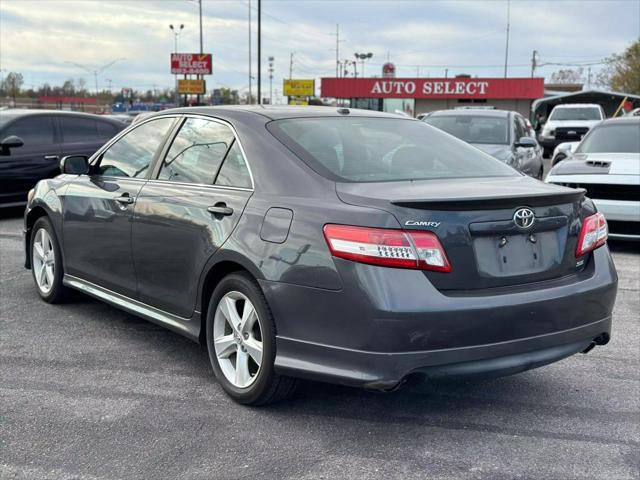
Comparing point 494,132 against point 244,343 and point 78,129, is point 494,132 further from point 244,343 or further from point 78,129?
point 244,343

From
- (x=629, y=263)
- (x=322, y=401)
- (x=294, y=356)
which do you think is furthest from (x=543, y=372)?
(x=629, y=263)

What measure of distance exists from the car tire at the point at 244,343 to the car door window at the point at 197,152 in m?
0.71

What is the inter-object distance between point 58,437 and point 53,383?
0.76 meters

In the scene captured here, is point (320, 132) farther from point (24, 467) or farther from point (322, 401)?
point (24, 467)

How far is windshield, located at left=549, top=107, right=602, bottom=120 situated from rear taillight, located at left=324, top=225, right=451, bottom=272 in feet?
78.2

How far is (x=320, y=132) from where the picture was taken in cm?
412

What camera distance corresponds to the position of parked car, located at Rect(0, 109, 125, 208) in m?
10.6

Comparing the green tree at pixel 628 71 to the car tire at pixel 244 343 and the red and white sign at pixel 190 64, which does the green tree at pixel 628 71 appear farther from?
the car tire at pixel 244 343

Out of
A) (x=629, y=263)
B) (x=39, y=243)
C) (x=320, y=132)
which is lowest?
(x=629, y=263)

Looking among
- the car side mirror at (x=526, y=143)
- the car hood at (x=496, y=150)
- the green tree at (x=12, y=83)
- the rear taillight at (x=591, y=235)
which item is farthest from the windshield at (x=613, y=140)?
the green tree at (x=12, y=83)

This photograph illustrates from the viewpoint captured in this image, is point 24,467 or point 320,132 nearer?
point 24,467

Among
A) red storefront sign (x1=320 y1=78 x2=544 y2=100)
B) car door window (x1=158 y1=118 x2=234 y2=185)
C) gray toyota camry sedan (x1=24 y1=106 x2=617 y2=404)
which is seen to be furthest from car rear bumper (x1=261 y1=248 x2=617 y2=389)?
red storefront sign (x1=320 y1=78 x2=544 y2=100)

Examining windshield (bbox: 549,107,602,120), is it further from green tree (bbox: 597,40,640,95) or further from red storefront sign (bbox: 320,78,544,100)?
green tree (bbox: 597,40,640,95)

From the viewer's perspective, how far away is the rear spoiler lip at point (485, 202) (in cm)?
326
